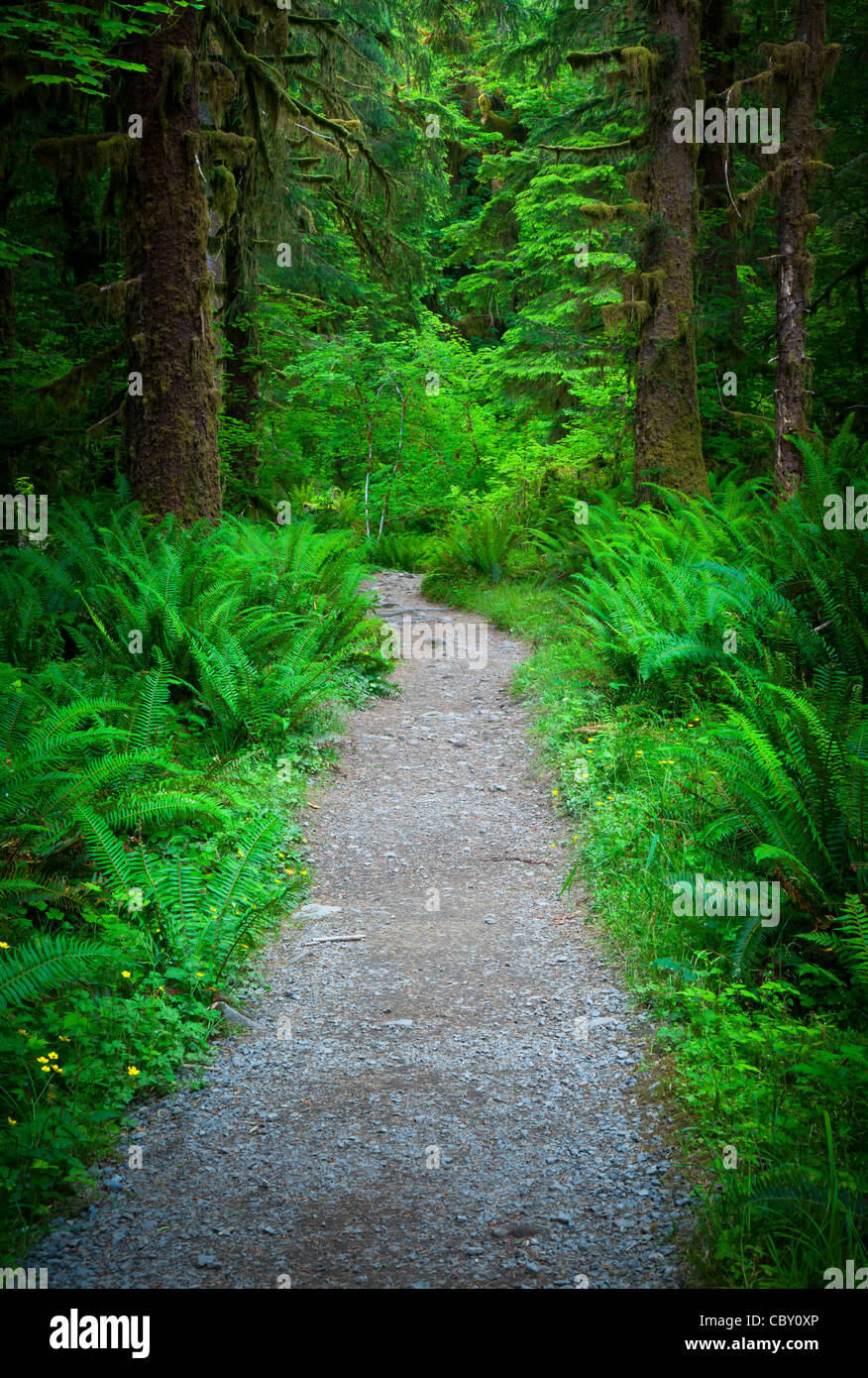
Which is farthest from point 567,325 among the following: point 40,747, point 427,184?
point 40,747

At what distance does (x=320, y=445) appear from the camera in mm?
17859

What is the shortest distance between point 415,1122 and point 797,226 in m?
8.97

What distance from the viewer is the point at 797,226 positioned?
29.1 ft

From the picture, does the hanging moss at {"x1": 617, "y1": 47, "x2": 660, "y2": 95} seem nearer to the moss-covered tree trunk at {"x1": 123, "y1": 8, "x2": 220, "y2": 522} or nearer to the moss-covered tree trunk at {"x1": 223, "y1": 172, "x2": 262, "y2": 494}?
the moss-covered tree trunk at {"x1": 123, "y1": 8, "x2": 220, "y2": 522}

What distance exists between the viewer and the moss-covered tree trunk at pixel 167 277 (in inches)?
301

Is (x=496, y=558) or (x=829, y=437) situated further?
(x=496, y=558)

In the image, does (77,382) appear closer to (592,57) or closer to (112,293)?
(112,293)

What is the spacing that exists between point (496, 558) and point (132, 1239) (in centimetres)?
1101

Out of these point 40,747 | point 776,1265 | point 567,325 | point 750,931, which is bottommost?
point 776,1265

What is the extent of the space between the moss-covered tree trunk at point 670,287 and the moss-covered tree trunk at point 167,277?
15.3ft

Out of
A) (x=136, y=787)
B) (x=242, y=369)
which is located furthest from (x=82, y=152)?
(x=136, y=787)

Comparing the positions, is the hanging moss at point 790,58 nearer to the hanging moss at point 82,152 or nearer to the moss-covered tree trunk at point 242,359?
the hanging moss at point 82,152

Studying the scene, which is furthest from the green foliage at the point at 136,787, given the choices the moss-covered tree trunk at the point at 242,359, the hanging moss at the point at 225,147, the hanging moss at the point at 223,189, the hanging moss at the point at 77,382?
the moss-covered tree trunk at the point at 242,359
